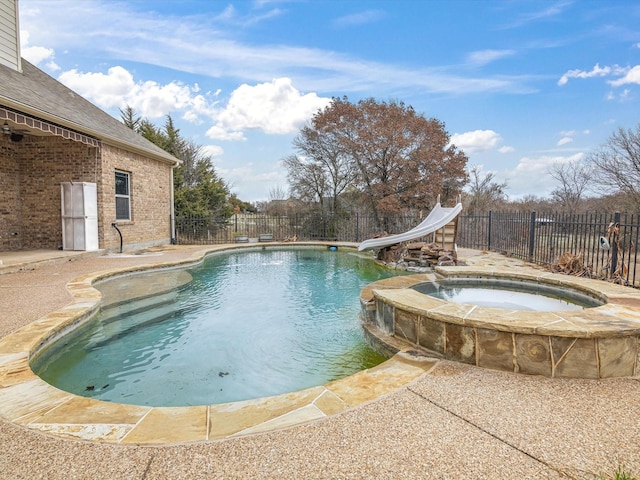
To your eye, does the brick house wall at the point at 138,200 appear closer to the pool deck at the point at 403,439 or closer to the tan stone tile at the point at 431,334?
the pool deck at the point at 403,439

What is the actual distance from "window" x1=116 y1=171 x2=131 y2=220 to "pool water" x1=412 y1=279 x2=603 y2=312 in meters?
9.57

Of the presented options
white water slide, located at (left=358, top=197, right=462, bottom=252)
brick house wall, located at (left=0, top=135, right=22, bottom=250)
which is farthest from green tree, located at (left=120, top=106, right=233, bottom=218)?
white water slide, located at (left=358, top=197, right=462, bottom=252)

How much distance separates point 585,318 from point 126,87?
16862 millimetres

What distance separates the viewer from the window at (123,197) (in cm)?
1047

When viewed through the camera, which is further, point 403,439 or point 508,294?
point 508,294

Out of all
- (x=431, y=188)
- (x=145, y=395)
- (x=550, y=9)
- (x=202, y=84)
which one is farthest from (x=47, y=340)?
(x=431, y=188)

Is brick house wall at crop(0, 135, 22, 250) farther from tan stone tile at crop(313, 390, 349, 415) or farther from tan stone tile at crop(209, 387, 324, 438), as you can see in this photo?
tan stone tile at crop(313, 390, 349, 415)

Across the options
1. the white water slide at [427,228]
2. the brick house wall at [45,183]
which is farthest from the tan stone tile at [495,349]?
the brick house wall at [45,183]

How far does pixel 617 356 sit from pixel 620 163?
14.5 m

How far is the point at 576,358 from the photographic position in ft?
8.10

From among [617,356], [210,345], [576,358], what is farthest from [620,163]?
[210,345]

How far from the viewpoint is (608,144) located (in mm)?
13430

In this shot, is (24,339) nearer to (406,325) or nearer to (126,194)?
(406,325)

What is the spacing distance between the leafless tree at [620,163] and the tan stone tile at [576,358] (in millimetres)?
13318
